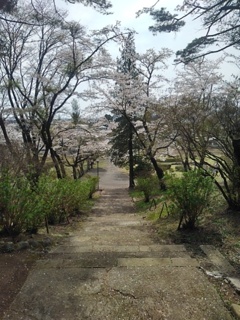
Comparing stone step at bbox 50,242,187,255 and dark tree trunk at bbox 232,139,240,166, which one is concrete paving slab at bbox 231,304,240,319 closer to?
stone step at bbox 50,242,187,255

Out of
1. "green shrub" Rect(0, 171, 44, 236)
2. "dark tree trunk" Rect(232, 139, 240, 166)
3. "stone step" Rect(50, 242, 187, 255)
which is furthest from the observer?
"dark tree trunk" Rect(232, 139, 240, 166)

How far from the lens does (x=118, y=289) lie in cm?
233

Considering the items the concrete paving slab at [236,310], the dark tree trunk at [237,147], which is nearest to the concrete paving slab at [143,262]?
the concrete paving slab at [236,310]

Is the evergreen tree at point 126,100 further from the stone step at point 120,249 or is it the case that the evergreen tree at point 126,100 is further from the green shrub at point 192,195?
the stone step at point 120,249

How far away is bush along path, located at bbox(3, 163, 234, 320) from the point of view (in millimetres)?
2023

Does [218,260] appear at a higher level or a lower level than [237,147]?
lower

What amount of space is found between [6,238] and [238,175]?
4.11 meters

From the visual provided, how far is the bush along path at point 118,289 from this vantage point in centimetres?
202

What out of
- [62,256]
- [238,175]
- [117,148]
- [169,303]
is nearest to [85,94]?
[117,148]

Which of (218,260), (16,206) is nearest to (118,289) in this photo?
(218,260)

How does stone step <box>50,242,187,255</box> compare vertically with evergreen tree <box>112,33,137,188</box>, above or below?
below

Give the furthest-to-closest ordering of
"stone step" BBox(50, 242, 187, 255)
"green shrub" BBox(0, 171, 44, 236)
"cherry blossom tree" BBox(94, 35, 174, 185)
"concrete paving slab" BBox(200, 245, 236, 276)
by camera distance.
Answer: "cherry blossom tree" BBox(94, 35, 174, 185)
"green shrub" BBox(0, 171, 44, 236)
"stone step" BBox(50, 242, 187, 255)
"concrete paving slab" BBox(200, 245, 236, 276)

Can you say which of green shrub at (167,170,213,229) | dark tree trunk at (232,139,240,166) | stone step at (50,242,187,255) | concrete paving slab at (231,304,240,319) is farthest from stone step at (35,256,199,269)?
dark tree trunk at (232,139,240,166)

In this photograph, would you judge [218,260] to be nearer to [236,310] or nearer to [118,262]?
[236,310]
